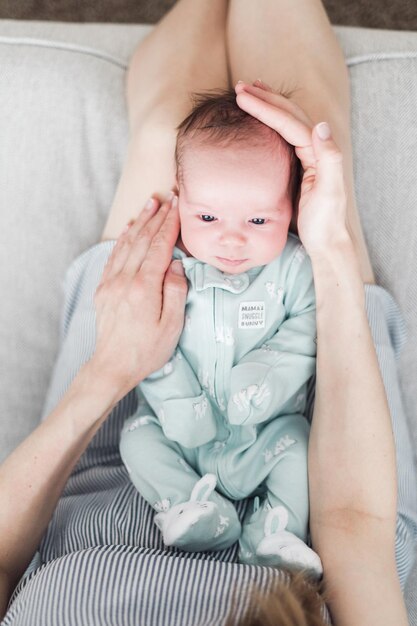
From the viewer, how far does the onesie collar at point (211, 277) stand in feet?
3.71

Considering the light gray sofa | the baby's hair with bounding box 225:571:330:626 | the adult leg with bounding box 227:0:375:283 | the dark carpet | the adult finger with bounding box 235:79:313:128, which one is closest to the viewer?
the baby's hair with bounding box 225:571:330:626

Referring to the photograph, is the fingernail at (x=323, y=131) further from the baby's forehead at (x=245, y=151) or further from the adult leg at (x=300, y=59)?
the adult leg at (x=300, y=59)

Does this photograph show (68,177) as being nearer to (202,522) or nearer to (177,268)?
(177,268)

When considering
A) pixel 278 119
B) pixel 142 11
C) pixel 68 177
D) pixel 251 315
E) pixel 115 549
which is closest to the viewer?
pixel 115 549

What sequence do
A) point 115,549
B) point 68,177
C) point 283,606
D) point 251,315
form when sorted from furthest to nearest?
1. point 68,177
2. point 251,315
3. point 115,549
4. point 283,606

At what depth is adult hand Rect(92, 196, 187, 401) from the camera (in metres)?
1.10

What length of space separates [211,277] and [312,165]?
257 mm

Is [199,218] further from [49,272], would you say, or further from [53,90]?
[53,90]

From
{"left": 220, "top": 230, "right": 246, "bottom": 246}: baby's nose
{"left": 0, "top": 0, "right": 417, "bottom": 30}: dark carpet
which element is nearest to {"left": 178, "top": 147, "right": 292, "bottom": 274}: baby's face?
{"left": 220, "top": 230, "right": 246, "bottom": 246}: baby's nose

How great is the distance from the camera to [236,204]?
106 centimetres

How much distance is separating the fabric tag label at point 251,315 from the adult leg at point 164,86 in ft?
1.03

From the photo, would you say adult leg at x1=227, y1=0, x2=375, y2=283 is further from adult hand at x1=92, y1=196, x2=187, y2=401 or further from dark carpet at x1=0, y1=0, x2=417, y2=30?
dark carpet at x1=0, y1=0, x2=417, y2=30

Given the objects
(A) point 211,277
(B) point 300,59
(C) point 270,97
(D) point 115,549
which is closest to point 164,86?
(B) point 300,59

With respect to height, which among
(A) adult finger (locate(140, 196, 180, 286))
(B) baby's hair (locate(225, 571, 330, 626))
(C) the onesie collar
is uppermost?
(A) adult finger (locate(140, 196, 180, 286))
